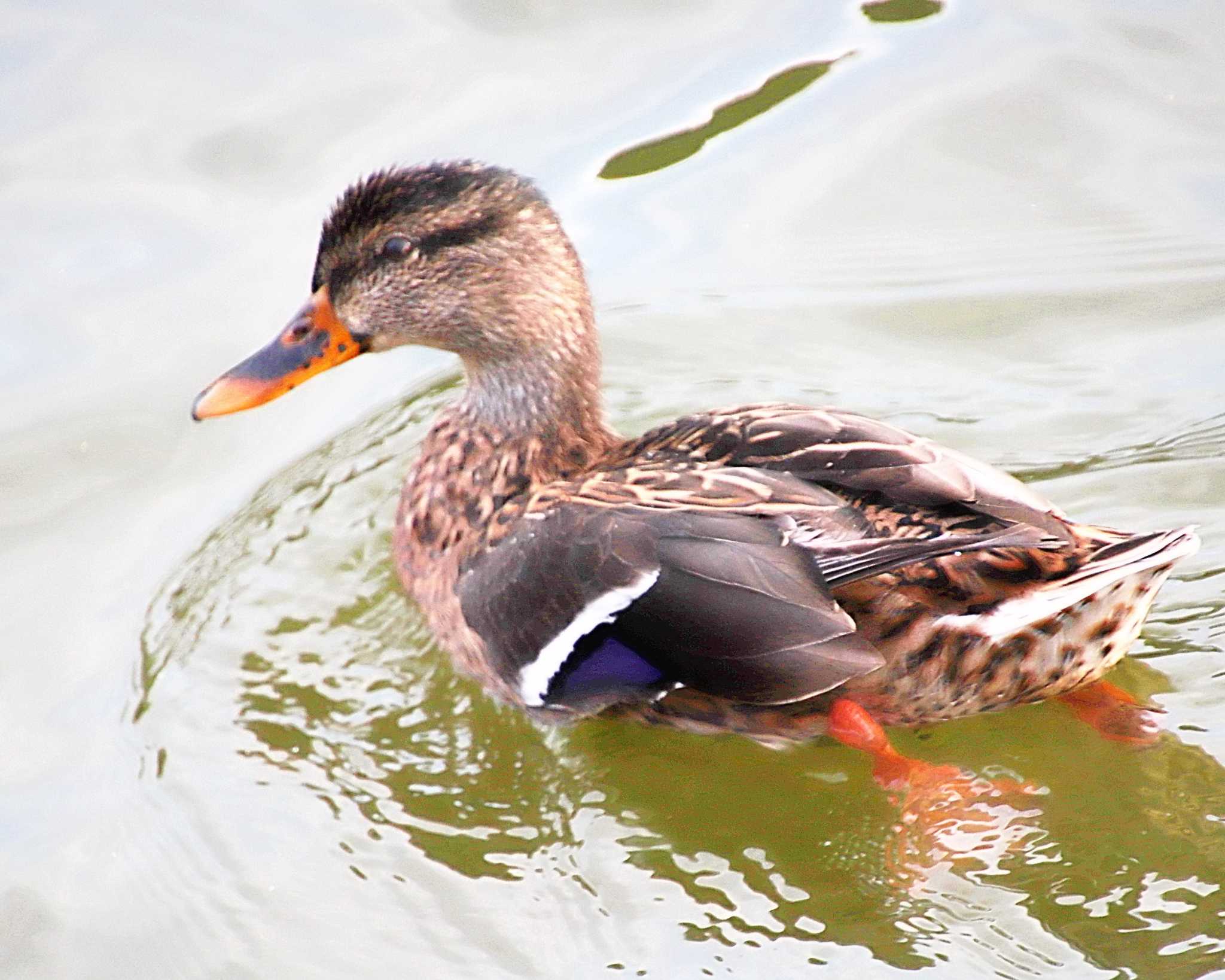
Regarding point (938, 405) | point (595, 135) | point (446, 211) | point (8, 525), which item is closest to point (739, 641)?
point (446, 211)

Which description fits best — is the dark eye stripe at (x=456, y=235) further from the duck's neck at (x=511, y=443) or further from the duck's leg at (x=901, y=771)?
the duck's leg at (x=901, y=771)

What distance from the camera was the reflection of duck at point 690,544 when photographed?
4.77 metres

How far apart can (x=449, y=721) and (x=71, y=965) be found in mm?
1349

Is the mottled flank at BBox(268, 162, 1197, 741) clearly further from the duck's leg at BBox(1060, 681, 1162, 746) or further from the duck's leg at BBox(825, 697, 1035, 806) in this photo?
the duck's leg at BBox(1060, 681, 1162, 746)

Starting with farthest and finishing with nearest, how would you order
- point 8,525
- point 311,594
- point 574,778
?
1. point 8,525
2. point 311,594
3. point 574,778

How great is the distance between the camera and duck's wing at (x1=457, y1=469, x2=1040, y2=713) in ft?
15.5

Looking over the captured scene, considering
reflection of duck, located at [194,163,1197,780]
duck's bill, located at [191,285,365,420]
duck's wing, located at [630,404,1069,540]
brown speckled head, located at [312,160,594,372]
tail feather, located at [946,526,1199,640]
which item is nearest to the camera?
tail feather, located at [946,526,1199,640]

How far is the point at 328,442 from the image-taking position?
6875 mm

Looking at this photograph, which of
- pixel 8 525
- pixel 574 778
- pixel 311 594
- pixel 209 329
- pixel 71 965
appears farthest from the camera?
pixel 209 329

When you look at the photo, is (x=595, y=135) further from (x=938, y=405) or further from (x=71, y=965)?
(x=71, y=965)

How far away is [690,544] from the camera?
4848 millimetres

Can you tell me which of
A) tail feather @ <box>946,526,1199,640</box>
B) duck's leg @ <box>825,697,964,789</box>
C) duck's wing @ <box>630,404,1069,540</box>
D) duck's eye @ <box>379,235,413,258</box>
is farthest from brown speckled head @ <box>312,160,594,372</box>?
tail feather @ <box>946,526,1199,640</box>

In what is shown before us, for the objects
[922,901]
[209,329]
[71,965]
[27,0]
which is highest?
[27,0]

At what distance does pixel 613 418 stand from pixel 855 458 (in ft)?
6.56
